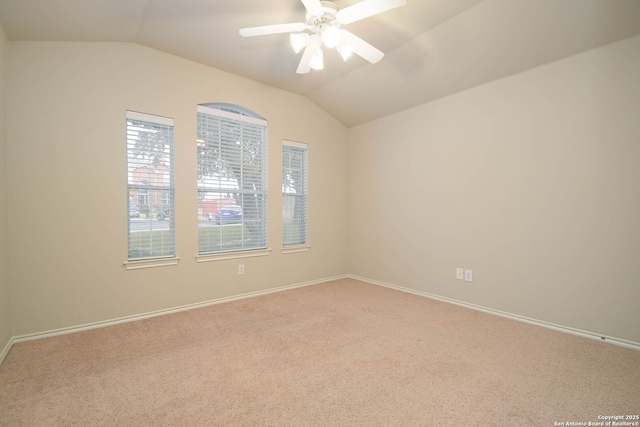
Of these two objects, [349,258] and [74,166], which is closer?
[74,166]

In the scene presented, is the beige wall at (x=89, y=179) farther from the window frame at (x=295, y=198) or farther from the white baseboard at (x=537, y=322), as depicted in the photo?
the white baseboard at (x=537, y=322)

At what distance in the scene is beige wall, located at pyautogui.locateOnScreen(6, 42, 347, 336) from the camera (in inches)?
92.2

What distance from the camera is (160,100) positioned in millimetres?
2930

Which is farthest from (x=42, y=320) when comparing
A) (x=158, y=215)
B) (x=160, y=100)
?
(x=160, y=100)

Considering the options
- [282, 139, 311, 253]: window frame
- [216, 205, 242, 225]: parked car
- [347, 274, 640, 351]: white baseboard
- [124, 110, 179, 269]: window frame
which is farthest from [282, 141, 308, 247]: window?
[347, 274, 640, 351]: white baseboard

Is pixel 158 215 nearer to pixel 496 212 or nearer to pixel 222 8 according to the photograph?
pixel 222 8

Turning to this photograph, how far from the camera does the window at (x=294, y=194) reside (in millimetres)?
3926

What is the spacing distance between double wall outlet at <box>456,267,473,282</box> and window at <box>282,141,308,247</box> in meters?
1.96

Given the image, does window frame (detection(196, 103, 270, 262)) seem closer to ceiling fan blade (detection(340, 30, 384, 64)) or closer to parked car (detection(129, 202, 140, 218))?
parked car (detection(129, 202, 140, 218))

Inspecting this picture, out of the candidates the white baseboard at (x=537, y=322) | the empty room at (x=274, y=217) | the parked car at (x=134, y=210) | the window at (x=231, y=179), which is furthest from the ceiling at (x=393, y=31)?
the white baseboard at (x=537, y=322)

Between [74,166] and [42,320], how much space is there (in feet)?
4.28

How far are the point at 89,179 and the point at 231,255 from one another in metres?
1.53

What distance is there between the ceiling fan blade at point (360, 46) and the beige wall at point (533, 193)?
1.44 m

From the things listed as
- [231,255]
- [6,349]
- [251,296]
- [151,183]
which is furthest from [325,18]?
[6,349]
